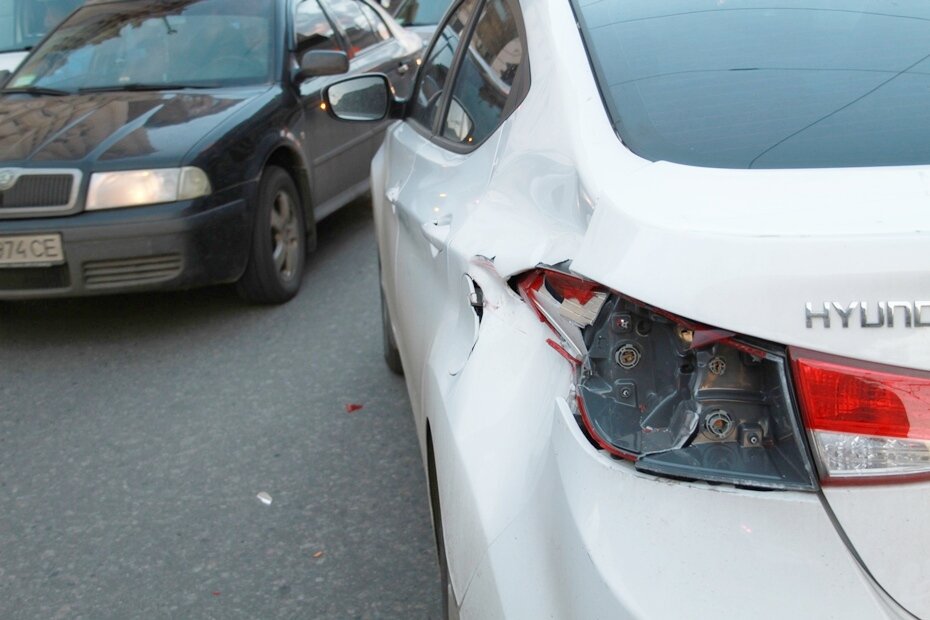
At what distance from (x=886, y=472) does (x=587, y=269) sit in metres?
0.51

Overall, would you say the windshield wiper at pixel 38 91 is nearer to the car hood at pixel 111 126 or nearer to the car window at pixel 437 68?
the car hood at pixel 111 126

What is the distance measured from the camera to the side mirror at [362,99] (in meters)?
4.22

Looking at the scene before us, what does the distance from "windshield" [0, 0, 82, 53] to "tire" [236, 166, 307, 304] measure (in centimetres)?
381

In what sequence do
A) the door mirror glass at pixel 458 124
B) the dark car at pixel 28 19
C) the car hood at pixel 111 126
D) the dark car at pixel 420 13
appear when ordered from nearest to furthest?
the door mirror glass at pixel 458 124 < the car hood at pixel 111 126 < the dark car at pixel 28 19 < the dark car at pixel 420 13

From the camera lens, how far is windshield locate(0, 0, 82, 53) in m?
9.36

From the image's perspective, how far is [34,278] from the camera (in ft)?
18.8

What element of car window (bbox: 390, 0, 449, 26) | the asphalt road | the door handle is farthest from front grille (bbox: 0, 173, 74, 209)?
car window (bbox: 390, 0, 449, 26)

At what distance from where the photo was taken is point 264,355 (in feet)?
18.6

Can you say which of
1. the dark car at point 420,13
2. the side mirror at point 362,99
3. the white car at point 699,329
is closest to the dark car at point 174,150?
the side mirror at point 362,99

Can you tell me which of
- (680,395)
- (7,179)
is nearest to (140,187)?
(7,179)

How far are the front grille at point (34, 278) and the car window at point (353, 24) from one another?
9.76 ft

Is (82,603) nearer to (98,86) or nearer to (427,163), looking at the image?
(427,163)

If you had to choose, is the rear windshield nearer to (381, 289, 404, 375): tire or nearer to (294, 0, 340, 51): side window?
(381, 289, 404, 375): tire

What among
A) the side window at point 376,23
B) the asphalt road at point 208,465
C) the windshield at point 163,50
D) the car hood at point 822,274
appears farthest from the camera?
the side window at point 376,23
